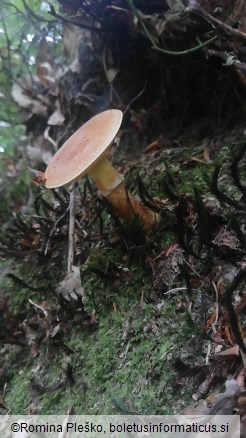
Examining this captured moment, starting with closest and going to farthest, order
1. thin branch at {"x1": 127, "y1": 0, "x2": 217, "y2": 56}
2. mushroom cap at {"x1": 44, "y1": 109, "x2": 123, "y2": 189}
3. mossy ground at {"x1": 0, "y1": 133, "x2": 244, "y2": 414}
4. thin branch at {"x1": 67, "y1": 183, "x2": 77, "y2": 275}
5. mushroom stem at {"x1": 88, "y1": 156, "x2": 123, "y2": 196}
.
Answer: mossy ground at {"x1": 0, "y1": 133, "x2": 244, "y2": 414} → mushroom cap at {"x1": 44, "y1": 109, "x2": 123, "y2": 189} → mushroom stem at {"x1": 88, "y1": 156, "x2": 123, "y2": 196} → thin branch at {"x1": 127, "y1": 0, "x2": 217, "y2": 56} → thin branch at {"x1": 67, "y1": 183, "x2": 77, "y2": 275}

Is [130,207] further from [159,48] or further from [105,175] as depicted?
[159,48]

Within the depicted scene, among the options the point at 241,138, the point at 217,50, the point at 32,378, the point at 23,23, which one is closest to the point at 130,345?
the point at 32,378

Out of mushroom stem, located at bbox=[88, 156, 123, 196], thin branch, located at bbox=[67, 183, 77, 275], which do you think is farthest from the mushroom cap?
thin branch, located at bbox=[67, 183, 77, 275]

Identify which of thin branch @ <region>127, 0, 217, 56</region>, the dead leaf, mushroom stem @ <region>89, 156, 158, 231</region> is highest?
thin branch @ <region>127, 0, 217, 56</region>

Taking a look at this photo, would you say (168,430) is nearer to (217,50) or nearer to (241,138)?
(241,138)

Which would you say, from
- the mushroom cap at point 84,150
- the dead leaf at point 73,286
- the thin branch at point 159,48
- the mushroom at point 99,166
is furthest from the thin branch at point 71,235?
the thin branch at point 159,48

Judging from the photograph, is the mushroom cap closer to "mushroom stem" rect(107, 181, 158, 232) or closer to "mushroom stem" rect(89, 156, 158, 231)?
"mushroom stem" rect(89, 156, 158, 231)

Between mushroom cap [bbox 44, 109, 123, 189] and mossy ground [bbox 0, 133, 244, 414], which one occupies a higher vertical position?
mushroom cap [bbox 44, 109, 123, 189]
